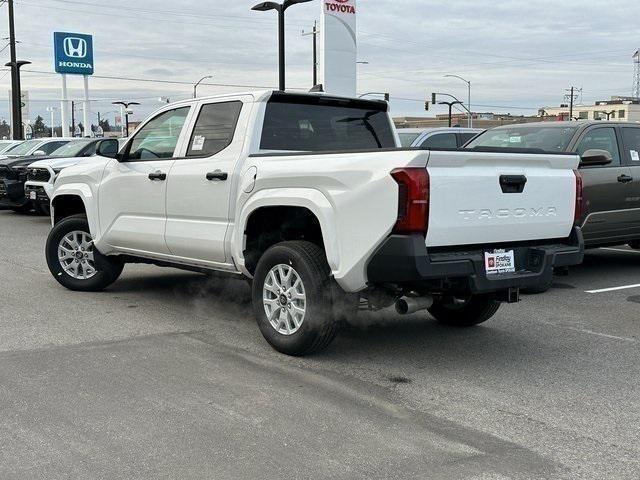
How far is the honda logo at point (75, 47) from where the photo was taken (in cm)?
4134

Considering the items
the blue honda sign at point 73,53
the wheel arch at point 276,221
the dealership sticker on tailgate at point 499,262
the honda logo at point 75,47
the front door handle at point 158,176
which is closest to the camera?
the dealership sticker on tailgate at point 499,262

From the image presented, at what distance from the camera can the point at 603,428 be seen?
4.20 metres

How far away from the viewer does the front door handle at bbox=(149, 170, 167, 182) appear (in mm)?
6672

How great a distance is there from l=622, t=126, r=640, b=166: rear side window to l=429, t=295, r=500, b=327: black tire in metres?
4.14

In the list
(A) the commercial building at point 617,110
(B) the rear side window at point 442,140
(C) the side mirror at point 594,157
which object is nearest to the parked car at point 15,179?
(B) the rear side window at point 442,140

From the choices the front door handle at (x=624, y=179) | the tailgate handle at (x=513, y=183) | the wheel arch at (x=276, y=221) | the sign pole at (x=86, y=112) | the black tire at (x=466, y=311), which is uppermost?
the sign pole at (x=86, y=112)

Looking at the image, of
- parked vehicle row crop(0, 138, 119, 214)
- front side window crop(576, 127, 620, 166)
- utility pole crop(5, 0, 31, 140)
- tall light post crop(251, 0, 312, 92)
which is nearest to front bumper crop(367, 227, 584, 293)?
front side window crop(576, 127, 620, 166)

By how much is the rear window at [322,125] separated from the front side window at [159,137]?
1.04 m

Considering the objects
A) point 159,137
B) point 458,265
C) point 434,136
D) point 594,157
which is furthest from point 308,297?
point 434,136

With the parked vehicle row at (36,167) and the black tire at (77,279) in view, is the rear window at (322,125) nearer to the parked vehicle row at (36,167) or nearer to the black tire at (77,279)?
the black tire at (77,279)

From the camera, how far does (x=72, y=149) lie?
1627 centimetres

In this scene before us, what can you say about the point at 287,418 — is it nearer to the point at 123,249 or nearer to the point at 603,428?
the point at 603,428

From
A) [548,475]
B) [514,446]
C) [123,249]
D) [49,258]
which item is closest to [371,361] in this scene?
[514,446]

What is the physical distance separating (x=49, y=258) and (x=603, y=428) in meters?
6.11
